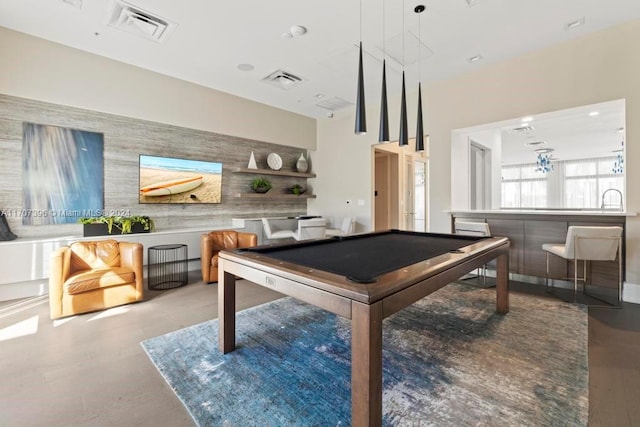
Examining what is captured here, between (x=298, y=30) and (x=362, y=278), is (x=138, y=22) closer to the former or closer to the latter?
(x=298, y=30)

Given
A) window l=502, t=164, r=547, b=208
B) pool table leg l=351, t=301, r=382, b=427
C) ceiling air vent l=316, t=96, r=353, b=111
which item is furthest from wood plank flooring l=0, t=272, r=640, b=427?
window l=502, t=164, r=547, b=208

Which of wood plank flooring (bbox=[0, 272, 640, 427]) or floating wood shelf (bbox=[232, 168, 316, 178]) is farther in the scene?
floating wood shelf (bbox=[232, 168, 316, 178])

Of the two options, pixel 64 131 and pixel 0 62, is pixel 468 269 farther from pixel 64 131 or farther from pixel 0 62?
pixel 0 62

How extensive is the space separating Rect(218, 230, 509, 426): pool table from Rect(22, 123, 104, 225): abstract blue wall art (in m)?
3.22

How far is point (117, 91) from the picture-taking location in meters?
4.20

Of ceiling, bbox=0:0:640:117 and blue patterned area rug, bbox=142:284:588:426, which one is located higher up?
ceiling, bbox=0:0:640:117

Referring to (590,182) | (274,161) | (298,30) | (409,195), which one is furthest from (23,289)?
(590,182)

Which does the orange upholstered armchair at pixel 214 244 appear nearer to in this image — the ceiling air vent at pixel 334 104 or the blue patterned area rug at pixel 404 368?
the blue patterned area rug at pixel 404 368

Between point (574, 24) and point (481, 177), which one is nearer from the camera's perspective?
point (574, 24)

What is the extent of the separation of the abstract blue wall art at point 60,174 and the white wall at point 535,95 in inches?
181

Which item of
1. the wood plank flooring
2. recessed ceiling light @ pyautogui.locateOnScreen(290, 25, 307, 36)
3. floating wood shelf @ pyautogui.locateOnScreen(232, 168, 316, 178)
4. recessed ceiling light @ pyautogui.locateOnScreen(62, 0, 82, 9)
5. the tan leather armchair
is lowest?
the wood plank flooring

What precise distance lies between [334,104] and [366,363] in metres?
5.49

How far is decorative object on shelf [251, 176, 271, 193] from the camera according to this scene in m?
5.92

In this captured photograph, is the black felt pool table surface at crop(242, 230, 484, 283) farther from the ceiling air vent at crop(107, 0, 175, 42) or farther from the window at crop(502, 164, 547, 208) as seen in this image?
the window at crop(502, 164, 547, 208)
